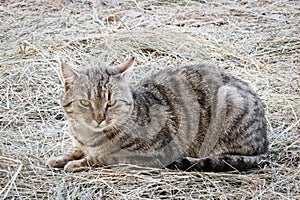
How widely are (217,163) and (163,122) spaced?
45 cm

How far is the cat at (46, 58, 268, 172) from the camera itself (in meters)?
3.35

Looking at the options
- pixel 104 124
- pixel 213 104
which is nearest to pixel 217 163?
pixel 213 104

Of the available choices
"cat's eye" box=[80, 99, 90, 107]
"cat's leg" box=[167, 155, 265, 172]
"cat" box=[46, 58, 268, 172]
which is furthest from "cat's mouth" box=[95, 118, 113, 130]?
"cat's leg" box=[167, 155, 265, 172]

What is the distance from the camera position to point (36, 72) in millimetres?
4969

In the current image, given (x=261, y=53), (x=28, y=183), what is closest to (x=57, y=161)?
(x=28, y=183)

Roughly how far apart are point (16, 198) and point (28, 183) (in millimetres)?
160

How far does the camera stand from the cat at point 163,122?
335 centimetres

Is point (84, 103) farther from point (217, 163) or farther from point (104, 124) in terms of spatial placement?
point (217, 163)

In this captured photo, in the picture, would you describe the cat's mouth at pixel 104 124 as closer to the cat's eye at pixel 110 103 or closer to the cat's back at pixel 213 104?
the cat's eye at pixel 110 103

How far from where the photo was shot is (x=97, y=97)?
3334mm

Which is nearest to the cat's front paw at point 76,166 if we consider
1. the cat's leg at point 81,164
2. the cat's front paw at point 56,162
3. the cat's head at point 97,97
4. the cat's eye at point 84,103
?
the cat's leg at point 81,164

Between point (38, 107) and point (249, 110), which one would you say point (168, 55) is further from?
point (249, 110)

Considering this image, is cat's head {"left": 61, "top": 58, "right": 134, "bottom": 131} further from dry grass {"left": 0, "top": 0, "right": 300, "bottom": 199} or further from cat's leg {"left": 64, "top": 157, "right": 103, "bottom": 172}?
dry grass {"left": 0, "top": 0, "right": 300, "bottom": 199}

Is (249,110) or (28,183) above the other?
(249,110)
